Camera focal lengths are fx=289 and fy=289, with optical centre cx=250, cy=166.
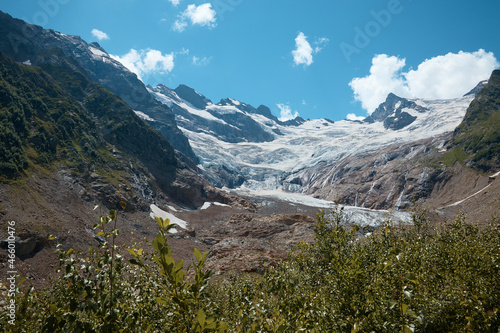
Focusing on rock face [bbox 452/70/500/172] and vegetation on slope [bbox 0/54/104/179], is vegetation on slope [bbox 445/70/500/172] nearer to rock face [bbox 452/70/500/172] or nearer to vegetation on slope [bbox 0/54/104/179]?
rock face [bbox 452/70/500/172]

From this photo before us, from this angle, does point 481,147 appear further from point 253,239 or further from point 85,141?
point 85,141

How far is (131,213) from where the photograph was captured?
318 feet

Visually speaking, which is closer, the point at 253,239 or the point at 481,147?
the point at 253,239

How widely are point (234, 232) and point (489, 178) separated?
451 feet

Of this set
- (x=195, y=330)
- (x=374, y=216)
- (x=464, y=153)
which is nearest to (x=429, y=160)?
(x=464, y=153)

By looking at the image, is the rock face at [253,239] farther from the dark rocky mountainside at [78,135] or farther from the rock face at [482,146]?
the rock face at [482,146]

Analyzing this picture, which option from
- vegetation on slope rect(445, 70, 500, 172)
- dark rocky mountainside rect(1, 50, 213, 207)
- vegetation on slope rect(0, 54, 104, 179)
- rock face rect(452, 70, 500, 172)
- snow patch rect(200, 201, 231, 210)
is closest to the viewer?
vegetation on slope rect(0, 54, 104, 179)

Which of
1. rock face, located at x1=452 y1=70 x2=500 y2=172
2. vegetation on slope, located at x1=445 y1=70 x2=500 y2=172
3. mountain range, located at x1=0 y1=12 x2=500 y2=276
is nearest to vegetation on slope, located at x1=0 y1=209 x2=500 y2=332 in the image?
mountain range, located at x1=0 y1=12 x2=500 y2=276

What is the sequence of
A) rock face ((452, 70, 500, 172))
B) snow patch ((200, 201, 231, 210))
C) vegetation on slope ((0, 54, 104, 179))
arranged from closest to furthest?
vegetation on slope ((0, 54, 104, 179)), snow patch ((200, 201, 231, 210)), rock face ((452, 70, 500, 172))

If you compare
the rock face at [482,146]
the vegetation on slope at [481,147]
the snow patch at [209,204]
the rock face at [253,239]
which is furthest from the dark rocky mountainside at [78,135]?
the rock face at [482,146]

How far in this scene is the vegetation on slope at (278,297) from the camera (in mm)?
3691

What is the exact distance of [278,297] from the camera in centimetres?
1027

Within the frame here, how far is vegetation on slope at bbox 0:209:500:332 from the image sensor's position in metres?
3.69

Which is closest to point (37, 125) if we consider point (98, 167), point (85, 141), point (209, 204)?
point (85, 141)
